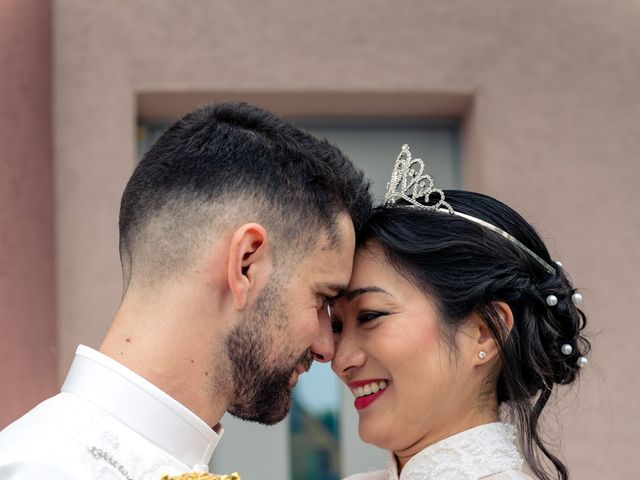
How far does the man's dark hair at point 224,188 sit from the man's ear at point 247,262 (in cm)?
5

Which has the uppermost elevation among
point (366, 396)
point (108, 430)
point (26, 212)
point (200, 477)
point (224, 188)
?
point (26, 212)

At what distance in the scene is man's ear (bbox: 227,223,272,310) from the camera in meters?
2.50

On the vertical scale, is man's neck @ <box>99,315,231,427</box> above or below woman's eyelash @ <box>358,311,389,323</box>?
below

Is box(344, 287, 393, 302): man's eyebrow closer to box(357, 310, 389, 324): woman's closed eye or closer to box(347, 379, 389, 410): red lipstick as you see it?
box(357, 310, 389, 324): woman's closed eye

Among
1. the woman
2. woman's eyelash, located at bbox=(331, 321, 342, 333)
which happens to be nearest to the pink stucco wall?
woman's eyelash, located at bbox=(331, 321, 342, 333)

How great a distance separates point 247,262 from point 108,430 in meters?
0.49

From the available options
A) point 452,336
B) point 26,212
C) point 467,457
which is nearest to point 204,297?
point 452,336

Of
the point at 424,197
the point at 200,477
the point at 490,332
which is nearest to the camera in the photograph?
the point at 200,477

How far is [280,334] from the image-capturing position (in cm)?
262

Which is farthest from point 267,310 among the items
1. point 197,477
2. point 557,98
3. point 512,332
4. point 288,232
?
point 557,98

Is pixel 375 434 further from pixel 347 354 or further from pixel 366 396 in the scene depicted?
pixel 347 354

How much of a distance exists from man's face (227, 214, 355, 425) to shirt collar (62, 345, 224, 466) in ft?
0.62

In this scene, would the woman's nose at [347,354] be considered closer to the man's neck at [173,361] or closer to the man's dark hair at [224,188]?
the man's dark hair at [224,188]

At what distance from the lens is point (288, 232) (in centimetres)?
262
